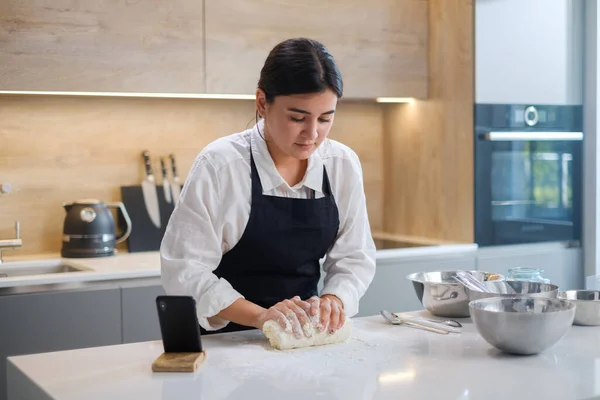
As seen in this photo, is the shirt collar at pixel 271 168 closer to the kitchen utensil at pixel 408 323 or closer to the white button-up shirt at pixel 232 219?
the white button-up shirt at pixel 232 219

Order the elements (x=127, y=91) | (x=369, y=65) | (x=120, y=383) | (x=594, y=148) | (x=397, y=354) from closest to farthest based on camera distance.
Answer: (x=120, y=383) → (x=397, y=354) → (x=127, y=91) → (x=369, y=65) → (x=594, y=148)

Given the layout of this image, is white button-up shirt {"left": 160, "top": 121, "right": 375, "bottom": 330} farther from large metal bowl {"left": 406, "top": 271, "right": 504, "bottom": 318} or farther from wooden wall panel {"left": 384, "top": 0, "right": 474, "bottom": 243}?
wooden wall panel {"left": 384, "top": 0, "right": 474, "bottom": 243}

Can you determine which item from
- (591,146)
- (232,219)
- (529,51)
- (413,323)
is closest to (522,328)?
(413,323)

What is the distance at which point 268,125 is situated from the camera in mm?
1927

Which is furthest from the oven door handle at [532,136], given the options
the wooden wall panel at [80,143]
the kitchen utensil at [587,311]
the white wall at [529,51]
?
the kitchen utensil at [587,311]

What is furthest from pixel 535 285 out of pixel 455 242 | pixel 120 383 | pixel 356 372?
pixel 455 242

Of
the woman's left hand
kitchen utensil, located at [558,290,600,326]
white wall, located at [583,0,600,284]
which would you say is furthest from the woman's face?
white wall, located at [583,0,600,284]

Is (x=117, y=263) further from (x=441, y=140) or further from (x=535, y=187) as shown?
(x=535, y=187)

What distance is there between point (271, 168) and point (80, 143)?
1.50 metres

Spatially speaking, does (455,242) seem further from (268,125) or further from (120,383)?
(120,383)

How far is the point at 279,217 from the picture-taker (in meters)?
1.98

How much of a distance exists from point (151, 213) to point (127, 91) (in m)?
0.58

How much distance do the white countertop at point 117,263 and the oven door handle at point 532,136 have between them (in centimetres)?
46

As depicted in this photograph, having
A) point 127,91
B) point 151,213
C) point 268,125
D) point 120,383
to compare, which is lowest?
point 120,383
